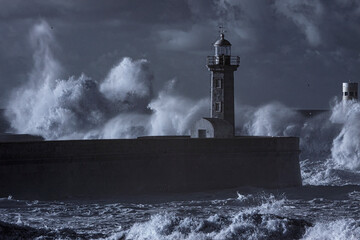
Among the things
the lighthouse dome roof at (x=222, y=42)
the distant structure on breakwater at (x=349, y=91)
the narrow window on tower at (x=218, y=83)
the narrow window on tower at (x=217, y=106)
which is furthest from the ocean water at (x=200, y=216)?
the distant structure on breakwater at (x=349, y=91)

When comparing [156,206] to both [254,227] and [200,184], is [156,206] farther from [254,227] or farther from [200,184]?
[254,227]

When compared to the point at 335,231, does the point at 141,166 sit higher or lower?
higher

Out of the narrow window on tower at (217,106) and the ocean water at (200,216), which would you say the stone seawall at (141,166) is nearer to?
the ocean water at (200,216)

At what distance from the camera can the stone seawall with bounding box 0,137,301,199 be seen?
16.0 metres

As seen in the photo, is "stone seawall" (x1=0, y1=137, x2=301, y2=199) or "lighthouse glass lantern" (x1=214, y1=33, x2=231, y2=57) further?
"lighthouse glass lantern" (x1=214, y1=33, x2=231, y2=57)

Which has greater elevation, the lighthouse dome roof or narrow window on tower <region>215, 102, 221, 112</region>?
the lighthouse dome roof

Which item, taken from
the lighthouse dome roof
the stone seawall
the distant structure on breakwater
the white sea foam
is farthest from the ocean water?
the distant structure on breakwater

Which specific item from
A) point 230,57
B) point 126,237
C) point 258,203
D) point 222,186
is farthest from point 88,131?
point 126,237

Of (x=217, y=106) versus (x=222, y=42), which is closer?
(x=217, y=106)

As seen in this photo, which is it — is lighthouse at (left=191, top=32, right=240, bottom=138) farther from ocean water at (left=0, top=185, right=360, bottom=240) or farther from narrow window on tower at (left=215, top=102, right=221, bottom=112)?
ocean water at (left=0, top=185, right=360, bottom=240)

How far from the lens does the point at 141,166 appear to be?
1730 cm

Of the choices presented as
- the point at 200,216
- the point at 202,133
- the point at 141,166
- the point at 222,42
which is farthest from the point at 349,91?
the point at 200,216

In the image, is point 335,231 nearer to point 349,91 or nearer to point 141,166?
point 141,166

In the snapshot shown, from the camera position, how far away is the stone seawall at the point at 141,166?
16.0 m
